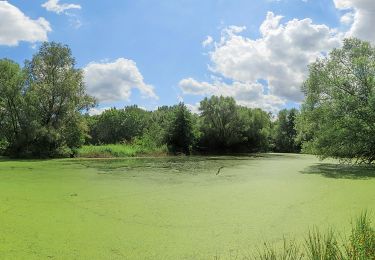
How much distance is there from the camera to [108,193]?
7.71 meters

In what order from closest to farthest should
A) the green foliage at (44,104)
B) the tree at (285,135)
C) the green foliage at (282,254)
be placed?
the green foliage at (282,254) < the green foliage at (44,104) < the tree at (285,135)

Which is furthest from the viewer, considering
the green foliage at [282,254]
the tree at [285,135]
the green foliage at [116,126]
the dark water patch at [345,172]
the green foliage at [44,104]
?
the green foliage at [116,126]

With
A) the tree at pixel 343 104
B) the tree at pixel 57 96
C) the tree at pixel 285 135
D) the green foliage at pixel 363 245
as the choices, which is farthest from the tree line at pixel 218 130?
the green foliage at pixel 363 245

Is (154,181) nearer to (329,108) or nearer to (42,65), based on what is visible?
(329,108)

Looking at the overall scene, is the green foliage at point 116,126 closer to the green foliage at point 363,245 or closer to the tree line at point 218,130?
the tree line at point 218,130

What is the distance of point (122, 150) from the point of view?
2639cm

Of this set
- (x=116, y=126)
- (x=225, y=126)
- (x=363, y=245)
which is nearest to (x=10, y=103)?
(x=225, y=126)

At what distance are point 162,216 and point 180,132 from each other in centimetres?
2600

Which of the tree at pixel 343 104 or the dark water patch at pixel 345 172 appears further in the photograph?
the tree at pixel 343 104

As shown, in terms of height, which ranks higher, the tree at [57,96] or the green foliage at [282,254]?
the tree at [57,96]

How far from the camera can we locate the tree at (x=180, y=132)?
31.4 metres

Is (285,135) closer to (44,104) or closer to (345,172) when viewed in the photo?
(44,104)

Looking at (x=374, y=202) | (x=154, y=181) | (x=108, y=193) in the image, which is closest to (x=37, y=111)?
(x=154, y=181)

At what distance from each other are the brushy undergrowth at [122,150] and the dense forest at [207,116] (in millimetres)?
478
